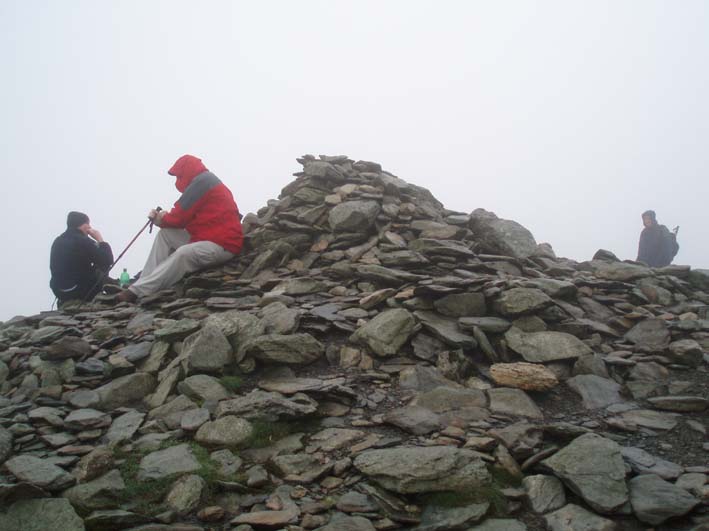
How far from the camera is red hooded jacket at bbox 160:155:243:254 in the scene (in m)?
12.6

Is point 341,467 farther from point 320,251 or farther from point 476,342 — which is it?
point 320,251

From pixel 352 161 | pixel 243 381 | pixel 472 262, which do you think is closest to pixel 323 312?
pixel 243 381

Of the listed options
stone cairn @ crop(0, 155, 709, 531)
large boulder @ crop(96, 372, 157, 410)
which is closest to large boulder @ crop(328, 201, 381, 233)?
stone cairn @ crop(0, 155, 709, 531)

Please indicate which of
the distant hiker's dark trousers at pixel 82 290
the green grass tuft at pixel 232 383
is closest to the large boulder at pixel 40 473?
the green grass tuft at pixel 232 383

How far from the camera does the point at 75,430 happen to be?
24.4ft

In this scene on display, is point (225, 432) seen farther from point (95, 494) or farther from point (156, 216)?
point (156, 216)

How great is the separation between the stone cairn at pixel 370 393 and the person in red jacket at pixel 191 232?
403 mm

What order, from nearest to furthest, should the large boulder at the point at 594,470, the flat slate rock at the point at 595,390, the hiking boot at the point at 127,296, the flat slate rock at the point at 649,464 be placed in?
the large boulder at the point at 594,470
the flat slate rock at the point at 649,464
the flat slate rock at the point at 595,390
the hiking boot at the point at 127,296

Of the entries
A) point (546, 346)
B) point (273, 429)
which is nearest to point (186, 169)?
point (273, 429)

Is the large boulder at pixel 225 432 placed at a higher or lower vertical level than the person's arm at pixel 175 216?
lower

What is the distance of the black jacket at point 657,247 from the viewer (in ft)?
59.5

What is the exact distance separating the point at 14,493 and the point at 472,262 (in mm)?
8807

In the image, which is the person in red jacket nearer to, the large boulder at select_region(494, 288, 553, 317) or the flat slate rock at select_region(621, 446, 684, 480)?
the large boulder at select_region(494, 288, 553, 317)

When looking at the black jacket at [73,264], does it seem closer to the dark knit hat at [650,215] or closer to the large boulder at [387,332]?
the large boulder at [387,332]
